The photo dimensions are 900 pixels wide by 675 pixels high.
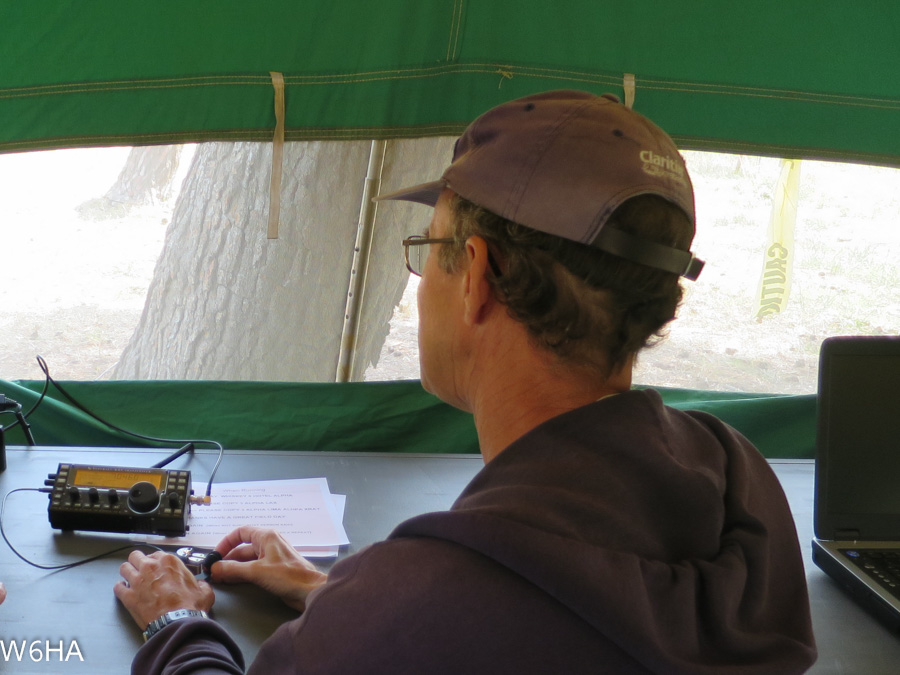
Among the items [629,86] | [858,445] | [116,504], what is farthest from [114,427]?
[858,445]

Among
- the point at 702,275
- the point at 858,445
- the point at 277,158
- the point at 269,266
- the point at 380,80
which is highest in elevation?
the point at 380,80

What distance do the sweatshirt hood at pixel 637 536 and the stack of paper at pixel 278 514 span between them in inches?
23.3

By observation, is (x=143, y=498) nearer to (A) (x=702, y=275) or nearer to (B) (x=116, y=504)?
(B) (x=116, y=504)

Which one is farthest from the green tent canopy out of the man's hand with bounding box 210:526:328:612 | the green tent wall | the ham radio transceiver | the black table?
the man's hand with bounding box 210:526:328:612

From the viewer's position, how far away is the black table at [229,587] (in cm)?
95

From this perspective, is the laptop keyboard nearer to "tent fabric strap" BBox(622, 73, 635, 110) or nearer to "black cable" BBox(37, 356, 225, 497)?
"tent fabric strap" BBox(622, 73, 635, 110)

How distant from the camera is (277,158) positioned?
1.70 metres

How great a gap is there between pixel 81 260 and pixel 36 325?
0.38 metres

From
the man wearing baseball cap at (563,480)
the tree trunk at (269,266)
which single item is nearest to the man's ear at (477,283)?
the man wearing baseball cap at (563,480)

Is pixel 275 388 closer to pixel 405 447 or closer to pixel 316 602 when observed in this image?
pixel 405 447

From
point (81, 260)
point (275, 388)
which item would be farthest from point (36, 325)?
point (275, 388)

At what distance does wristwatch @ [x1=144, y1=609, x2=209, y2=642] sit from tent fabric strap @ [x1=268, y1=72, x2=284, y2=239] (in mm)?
975

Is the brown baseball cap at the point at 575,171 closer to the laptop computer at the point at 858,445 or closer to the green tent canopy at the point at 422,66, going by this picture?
the laptop computer at the point at 858,445

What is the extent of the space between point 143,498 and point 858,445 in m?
1.10
